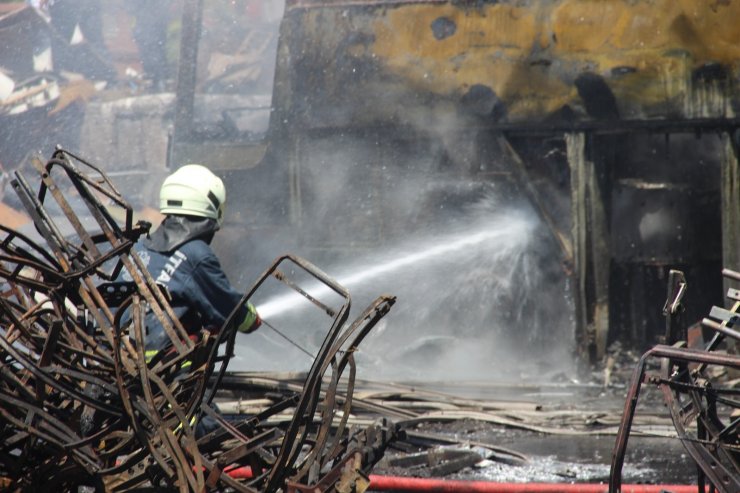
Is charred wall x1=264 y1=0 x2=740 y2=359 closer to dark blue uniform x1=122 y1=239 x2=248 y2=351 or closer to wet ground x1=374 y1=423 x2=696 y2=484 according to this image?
wet ground x1=374 y1=423 x2=696 y2=484

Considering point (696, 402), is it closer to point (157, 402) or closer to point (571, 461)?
point (157, 402)

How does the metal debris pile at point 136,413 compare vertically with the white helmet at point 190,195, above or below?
below

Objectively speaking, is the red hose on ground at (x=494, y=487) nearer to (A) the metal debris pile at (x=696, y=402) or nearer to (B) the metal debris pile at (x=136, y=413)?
(A) the metal debris pile at (x=696, y=402)

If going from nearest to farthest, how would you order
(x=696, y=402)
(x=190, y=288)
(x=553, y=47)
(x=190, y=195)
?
(x=696, y=402), (x=190, y=288), (x=190, y=195), (x=553, y=47)

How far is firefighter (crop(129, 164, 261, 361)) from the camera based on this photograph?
15.4 feet

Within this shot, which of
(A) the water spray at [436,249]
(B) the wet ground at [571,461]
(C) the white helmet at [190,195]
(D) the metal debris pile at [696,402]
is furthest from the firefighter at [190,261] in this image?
(A) the water spray at [436,249]

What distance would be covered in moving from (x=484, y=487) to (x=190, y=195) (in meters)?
1.93

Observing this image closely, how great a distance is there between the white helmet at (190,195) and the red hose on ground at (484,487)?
49.3 inches

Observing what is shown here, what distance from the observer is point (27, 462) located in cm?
351

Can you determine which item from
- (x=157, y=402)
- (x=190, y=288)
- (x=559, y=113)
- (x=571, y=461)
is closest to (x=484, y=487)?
(x=571, y=461)

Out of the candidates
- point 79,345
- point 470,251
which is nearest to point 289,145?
point 470,251

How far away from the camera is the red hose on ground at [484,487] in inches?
172

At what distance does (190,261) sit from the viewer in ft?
15.6

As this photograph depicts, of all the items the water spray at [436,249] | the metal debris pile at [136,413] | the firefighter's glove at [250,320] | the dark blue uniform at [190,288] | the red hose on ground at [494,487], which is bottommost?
the red hose on ground at [494,487]
